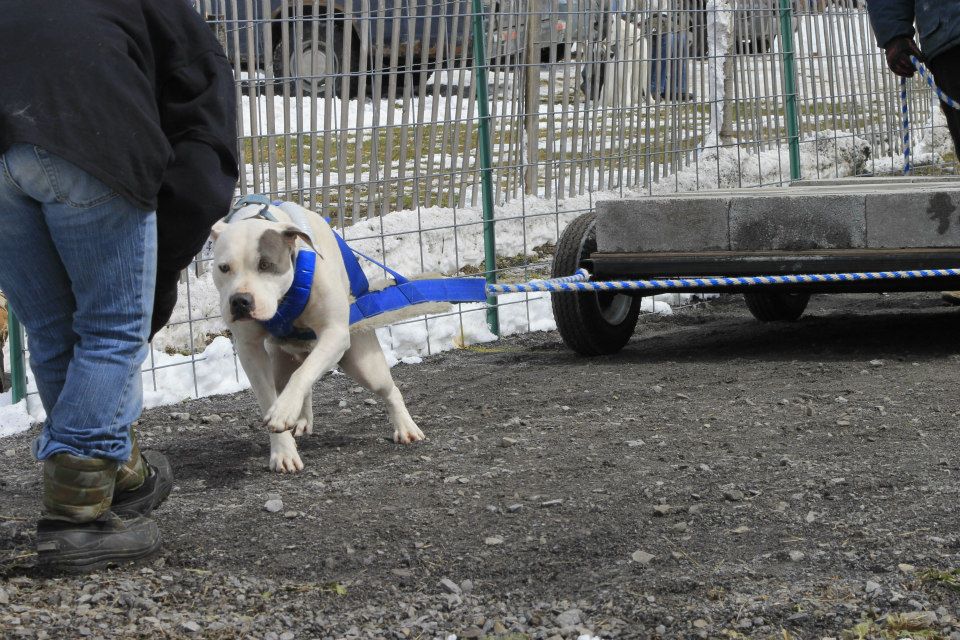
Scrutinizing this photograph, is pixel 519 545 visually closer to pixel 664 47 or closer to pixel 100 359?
pixel 100 359

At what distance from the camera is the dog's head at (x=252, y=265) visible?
3.92 m

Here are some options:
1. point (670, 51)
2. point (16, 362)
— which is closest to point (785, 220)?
point (670, 51)

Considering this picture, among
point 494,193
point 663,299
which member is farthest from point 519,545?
point 663,299

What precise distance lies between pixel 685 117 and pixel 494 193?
1.75m

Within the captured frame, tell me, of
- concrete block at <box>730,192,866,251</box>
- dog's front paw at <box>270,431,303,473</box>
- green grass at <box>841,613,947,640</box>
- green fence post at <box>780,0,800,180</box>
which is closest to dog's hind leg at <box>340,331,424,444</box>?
dog's front paw at <box>270,431,303,473</box>

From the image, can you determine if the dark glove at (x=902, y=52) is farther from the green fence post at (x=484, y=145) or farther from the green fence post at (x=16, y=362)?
the green fence post at (x=16, y=362)

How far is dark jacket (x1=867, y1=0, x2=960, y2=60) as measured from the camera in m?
5.67

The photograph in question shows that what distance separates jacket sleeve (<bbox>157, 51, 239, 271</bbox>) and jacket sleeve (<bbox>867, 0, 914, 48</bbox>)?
3947 mm

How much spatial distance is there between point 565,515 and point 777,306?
13.0 ft

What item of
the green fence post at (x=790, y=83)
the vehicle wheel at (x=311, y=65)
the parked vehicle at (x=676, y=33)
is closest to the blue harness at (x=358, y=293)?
the vehicle wheel at (x=311, y=65)

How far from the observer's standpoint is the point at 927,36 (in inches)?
231

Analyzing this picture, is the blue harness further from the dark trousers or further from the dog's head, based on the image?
the dark trousers

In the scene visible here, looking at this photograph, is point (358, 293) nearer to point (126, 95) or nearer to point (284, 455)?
point (284, 455)

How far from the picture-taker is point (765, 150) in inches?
360
